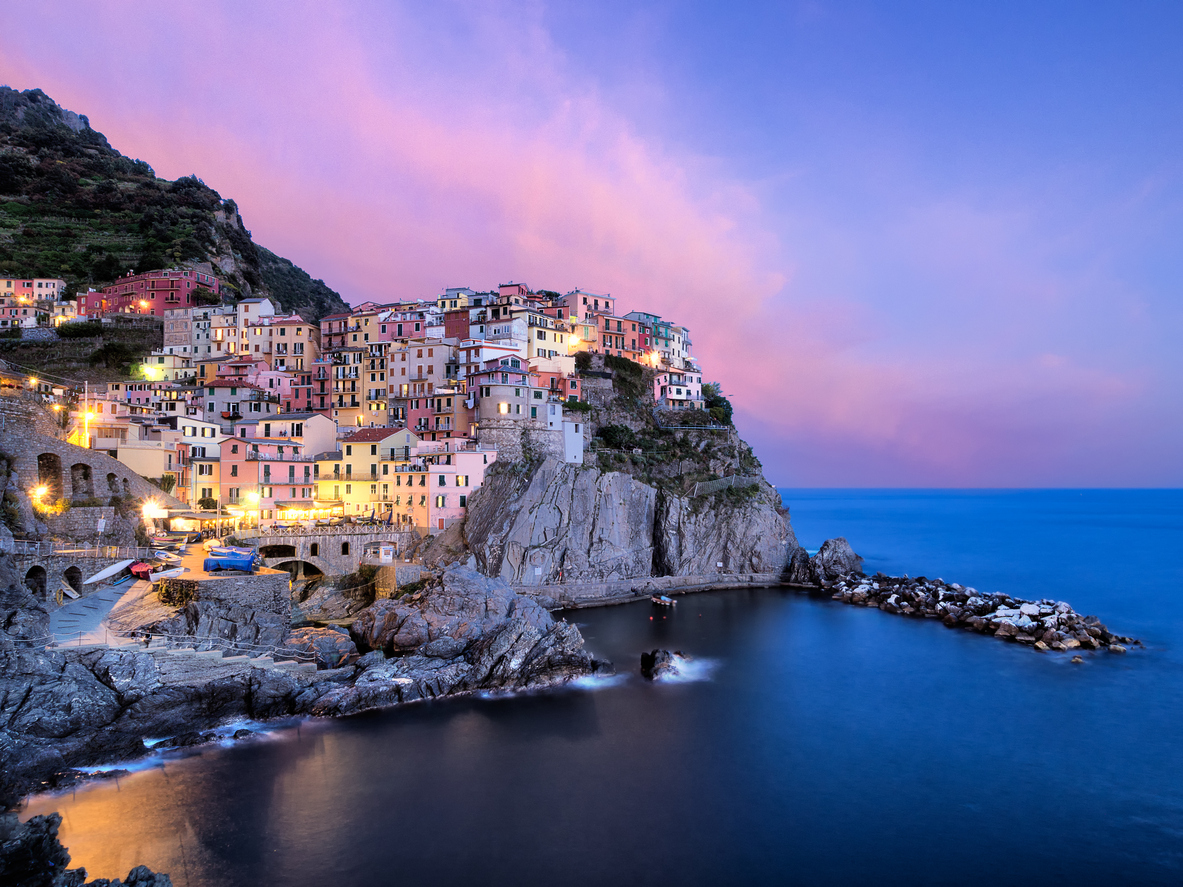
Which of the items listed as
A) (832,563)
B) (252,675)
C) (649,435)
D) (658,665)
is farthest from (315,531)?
(832,563)

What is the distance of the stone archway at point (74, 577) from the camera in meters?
25.7

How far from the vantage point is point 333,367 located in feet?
173

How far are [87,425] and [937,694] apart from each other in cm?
4302

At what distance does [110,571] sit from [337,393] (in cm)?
2703

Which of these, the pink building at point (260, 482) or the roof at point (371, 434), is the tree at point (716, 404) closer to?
the roof at point (371, 434)

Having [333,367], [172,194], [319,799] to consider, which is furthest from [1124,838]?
[172,194]

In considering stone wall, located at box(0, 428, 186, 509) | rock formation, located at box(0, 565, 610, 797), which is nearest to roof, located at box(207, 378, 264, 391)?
stone wall, located at box(0, 428, 186, 509)

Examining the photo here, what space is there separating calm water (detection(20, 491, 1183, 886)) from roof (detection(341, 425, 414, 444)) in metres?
18.5

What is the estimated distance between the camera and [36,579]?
2448 centimetres

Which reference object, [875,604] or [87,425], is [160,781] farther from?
[875,604]

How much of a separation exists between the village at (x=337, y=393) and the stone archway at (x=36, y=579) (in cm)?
631

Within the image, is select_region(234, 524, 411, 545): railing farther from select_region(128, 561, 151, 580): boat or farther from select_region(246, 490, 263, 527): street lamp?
select_region(128, 561, 151, 580): boat

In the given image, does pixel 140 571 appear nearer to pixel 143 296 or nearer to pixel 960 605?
pixel 960 605

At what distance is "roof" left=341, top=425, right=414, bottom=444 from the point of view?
137ft
